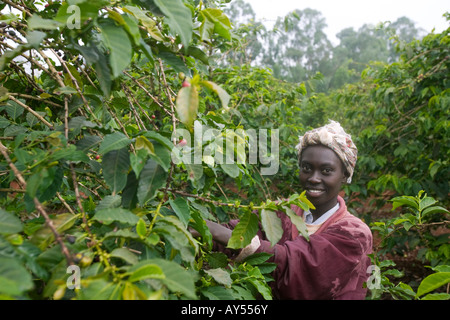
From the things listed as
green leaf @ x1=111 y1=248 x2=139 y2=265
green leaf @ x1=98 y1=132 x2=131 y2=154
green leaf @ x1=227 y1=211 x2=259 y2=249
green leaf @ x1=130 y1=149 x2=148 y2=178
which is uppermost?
green leaf @ x1=98 y1=132 x2=131 y2=154

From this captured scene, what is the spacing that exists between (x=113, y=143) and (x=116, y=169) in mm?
71

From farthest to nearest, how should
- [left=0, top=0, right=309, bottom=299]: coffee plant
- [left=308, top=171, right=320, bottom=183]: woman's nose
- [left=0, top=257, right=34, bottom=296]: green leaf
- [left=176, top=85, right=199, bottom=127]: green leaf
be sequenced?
[left=308, top=171, right=320, bottom=183]: woman's nose → [left=176, top=85, right=199, bottom=127]: green leaf → [left=0, top=0, right=309, bottom=299]: coffee plant → [left=0, top=257, right=34, bottom=296]: green leaf

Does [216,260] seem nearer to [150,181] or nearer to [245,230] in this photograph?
[245,230]

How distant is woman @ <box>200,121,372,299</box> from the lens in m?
1.40

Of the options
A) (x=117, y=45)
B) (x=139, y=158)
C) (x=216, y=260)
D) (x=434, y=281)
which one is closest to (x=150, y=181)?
(x=139, y=158)

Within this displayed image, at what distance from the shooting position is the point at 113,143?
0.81 m

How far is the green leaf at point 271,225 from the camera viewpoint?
924 mm

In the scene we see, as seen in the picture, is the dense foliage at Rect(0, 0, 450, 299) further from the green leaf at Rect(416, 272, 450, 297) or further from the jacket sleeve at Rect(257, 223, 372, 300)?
the jacket sleeve at Rect(257, 223, 372, 300)

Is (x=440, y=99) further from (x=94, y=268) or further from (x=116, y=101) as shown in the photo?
(x=94, y=268)

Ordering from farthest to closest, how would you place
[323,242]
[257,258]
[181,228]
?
[323,242] < [257,258] < [181,228]

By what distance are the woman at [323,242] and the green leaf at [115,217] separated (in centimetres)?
56

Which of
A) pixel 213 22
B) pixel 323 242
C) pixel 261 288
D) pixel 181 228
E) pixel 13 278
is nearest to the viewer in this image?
pixel 13 278

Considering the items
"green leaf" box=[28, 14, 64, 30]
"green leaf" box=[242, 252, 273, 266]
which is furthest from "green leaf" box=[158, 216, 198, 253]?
"green leaf" box=[242, 252, 273, 266]

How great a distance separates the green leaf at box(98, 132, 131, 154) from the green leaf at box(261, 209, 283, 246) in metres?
0.42
